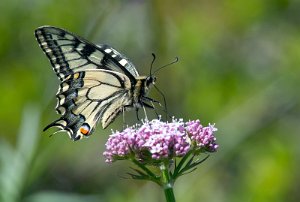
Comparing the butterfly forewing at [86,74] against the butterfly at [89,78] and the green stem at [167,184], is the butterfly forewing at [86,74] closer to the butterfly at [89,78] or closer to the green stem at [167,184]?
the butterfly at [89,78]

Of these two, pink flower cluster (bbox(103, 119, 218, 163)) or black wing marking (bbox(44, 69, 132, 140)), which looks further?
black wing marking (bbox(44, 69, 132, 140))

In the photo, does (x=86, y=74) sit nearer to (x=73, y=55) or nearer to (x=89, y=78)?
(x=89, y=78)

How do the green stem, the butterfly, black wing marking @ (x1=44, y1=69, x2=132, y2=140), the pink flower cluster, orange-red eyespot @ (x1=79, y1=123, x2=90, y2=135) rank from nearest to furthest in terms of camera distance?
the green stem → the pink flower cluster → orange-red eyespot @ (x1=79, y1=123, x2=90, y2=135) → black wing marking @ (x1=44, y1=69, x2=132, y2=140) → the butterfly

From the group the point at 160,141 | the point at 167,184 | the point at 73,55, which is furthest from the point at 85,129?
the point at 167,184

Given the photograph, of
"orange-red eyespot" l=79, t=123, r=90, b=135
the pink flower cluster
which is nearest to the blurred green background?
"orange-red eyespot" l=79, t=123, r=90, b=135

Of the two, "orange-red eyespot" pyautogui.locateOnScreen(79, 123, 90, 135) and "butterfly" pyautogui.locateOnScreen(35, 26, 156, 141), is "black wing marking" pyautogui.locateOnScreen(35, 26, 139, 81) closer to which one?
"butterfly" pyautogui.locateOnScreen(35, 26, 156, 141)

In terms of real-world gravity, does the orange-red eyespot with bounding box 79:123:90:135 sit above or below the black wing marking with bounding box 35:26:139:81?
below

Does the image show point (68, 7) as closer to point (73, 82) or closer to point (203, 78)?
point (203, 78)
